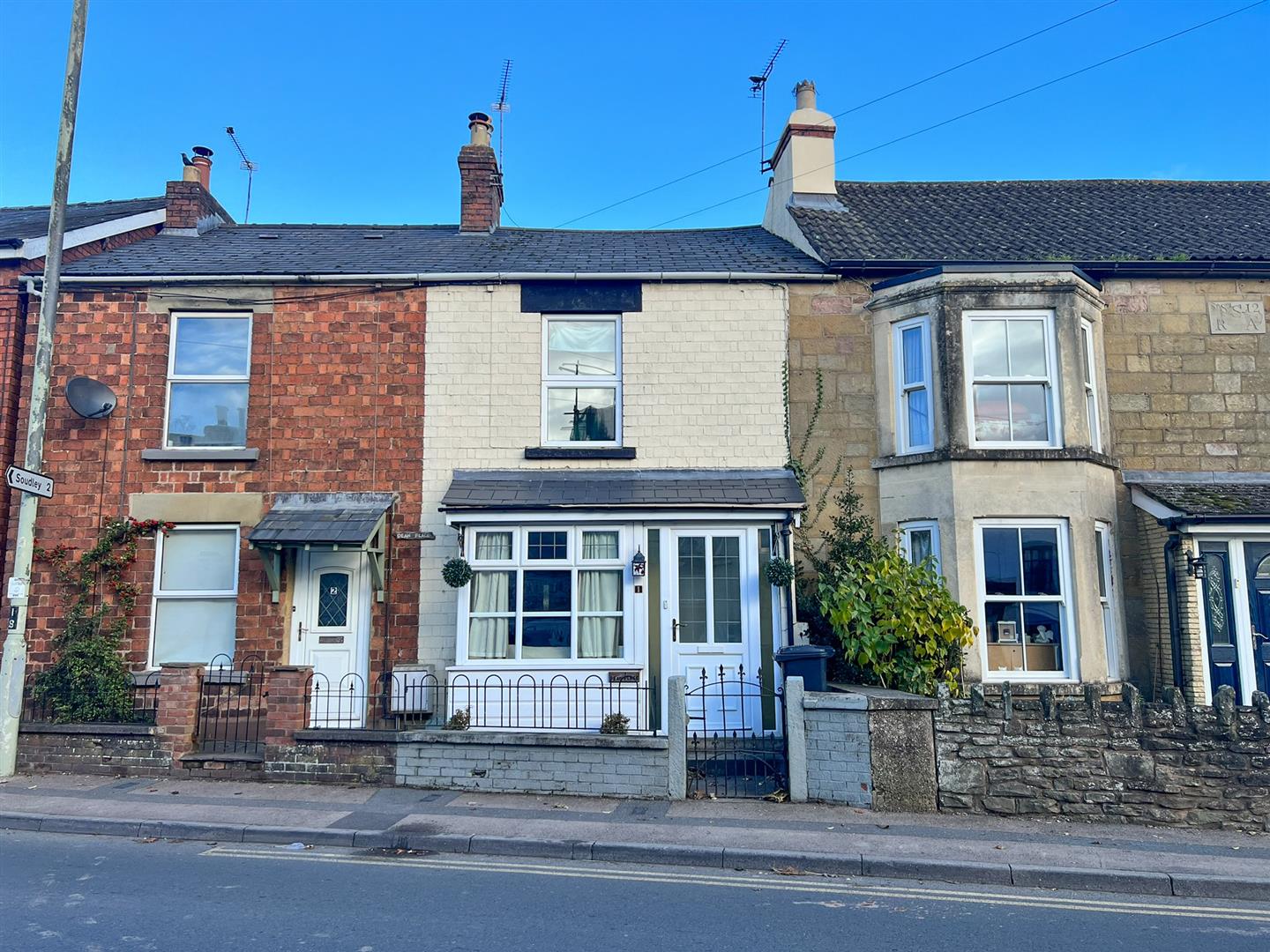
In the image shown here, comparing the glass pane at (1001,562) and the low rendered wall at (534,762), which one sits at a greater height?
the glass pane at (1001,562)

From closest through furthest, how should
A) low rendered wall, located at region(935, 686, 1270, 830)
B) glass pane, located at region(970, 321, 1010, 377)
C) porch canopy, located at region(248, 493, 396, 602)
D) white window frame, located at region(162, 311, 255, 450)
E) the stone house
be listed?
low rendered wall, located at region(935, 686, 1270, 830) → porch canopy, located at region(248, 493, 396, 602) → the stone house → glass pane, located at region(970, 321, 1010, 377) → white window frame, located at region(162, 311, 255, 450)

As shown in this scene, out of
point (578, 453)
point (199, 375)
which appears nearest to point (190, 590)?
point (199, 375)

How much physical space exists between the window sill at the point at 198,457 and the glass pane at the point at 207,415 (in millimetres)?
264

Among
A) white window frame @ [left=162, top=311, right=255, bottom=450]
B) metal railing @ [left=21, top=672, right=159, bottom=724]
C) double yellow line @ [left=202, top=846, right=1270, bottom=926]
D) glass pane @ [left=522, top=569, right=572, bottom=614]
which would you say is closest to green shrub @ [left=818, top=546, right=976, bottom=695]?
glass pane @ [left=522, top=569, right=572, bottom=614]

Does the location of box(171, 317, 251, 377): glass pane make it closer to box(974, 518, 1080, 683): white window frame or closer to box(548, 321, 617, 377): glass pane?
box(548, 321, 617, 377): glass pane

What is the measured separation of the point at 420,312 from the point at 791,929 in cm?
954

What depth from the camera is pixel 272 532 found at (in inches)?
437

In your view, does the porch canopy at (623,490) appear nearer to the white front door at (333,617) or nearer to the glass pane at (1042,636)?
the white front door at (333,617)

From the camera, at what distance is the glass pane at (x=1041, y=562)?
11508 mm

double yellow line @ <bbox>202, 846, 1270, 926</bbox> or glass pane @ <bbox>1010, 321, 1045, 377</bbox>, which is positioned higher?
glass pane @ <bbox>1010, 321, 1045, 377</bbox>

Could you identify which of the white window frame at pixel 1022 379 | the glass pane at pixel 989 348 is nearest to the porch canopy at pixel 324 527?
the white window frame at pixel 1022 379

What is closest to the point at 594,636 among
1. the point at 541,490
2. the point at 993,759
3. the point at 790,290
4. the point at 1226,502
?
the point at 541,490

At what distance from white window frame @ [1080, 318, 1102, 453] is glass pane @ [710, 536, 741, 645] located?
5.12m

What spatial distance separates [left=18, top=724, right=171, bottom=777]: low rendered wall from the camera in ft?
32.2
